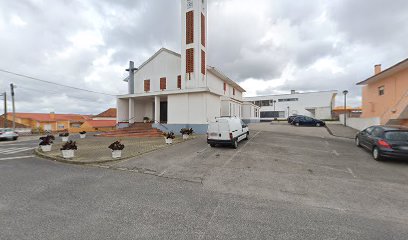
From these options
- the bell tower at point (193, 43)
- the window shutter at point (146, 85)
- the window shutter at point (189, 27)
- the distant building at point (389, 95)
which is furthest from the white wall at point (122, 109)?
the distant building at point (389, 95)

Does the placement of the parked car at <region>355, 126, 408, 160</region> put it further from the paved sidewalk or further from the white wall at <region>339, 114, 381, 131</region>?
the paved sidewalk

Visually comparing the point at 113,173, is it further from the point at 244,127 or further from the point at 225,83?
the point at 225,83

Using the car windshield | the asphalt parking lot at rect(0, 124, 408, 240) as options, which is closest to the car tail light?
the car windshield

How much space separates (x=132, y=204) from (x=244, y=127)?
996cm

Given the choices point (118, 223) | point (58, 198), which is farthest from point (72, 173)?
point (118, 223)

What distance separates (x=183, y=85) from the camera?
18141mm

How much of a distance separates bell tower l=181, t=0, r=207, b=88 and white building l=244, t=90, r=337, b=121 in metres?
37.7

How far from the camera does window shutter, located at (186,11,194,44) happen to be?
18.2 metres

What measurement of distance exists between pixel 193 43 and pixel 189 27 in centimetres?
194

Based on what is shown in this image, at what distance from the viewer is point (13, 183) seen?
5.52m

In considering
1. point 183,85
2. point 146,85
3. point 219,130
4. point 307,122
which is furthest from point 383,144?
point 146,85

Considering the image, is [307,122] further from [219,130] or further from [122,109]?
[122,109]

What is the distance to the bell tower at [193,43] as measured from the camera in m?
17.7

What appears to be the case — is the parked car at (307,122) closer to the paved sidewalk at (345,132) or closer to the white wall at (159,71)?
the paved sidewalk at (345,132)
